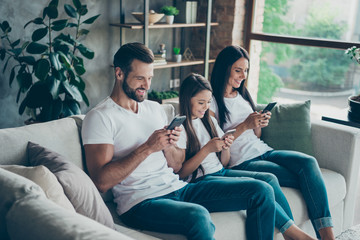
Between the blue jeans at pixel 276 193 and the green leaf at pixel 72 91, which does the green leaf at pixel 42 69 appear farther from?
the blue jeans at pixel 276 193

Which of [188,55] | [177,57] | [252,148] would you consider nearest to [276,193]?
[252,148]

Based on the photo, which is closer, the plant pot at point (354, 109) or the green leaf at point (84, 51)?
the plant pot at point (354, 109)

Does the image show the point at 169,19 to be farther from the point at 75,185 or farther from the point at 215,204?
the point at 75,185

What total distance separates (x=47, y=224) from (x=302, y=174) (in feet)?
5.33

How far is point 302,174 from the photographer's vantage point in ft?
7.70

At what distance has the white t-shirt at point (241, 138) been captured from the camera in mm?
2463

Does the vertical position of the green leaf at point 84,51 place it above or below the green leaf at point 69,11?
below

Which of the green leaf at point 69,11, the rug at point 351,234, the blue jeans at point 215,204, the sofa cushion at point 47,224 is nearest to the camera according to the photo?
the sofa cushion at point 47,224

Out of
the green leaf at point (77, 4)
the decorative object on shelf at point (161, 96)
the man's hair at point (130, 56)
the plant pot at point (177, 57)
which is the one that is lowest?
the decorative object on shelf at point (161, 96)

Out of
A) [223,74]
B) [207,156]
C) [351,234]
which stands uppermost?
[223,74]

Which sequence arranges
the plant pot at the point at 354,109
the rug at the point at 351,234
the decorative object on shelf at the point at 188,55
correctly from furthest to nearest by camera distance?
the decorative object on shelf at the point at 188,55, the plant pot at the point at 354,109, the rug at the point at 351,234

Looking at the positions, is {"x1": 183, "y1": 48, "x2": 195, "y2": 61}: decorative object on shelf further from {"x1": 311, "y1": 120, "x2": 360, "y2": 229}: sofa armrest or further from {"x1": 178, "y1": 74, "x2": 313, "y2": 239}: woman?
{"x1": 178, "y1": 74, "x2": 313, "y2": 239}: woman

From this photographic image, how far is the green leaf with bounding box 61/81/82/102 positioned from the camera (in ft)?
11.1

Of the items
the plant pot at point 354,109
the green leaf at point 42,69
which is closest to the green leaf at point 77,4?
the green leaf at point 42,69
